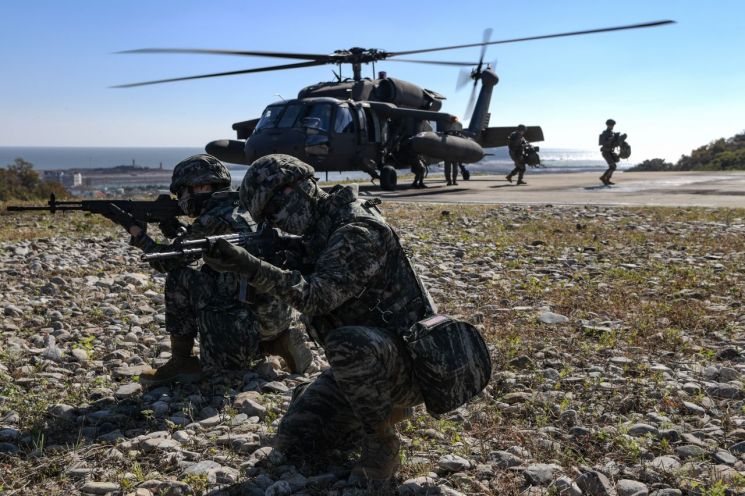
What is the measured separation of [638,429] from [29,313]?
5.75m

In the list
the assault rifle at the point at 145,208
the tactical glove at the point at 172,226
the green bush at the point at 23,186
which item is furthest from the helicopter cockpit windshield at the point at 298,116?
the assault rifle at the point at 145,208

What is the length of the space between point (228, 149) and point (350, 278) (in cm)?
1792

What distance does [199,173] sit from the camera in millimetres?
5742

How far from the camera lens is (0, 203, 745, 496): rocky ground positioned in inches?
144

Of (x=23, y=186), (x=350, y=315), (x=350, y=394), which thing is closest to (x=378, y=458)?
(x=350, y=394)

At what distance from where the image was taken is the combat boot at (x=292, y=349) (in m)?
5.45

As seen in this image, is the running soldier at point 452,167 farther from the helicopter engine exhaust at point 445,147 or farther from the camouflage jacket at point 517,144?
the camouflage jacket at point 517,144

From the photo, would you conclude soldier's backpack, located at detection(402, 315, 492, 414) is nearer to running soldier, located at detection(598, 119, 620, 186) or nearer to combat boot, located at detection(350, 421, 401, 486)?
combat boot, located at detection(350, 421, 401, 486)

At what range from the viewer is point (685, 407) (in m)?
4.50

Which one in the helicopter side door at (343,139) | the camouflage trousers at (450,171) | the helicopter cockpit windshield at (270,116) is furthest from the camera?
the camouflage trousers at (450,171)

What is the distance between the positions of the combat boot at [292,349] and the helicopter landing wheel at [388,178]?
1602cm

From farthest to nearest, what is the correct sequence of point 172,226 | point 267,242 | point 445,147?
point 445,147, point 172,226, point 267,242

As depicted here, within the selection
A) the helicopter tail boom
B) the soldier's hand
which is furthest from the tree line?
the soldier's hand

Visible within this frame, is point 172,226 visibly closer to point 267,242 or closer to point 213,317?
point 213,317
